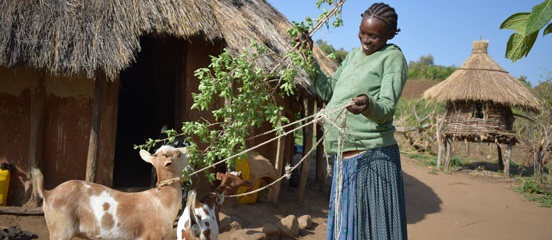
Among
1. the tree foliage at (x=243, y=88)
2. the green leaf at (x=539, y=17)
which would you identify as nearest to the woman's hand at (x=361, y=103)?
the tree foliage at (x=243, y=88)

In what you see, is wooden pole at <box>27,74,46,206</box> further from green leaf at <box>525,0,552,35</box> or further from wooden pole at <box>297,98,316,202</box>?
green leaf at <box>525,0,552,35</box>

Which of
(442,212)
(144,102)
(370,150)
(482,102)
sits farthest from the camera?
(482,102)

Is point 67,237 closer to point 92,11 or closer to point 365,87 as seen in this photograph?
point 365,87

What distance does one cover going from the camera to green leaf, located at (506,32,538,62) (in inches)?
65.9

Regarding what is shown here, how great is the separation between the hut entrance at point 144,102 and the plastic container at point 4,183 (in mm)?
2440

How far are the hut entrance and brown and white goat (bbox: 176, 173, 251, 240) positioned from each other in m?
3.88

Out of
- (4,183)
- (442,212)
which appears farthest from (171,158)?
(442,212)

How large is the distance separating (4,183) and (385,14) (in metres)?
5.08

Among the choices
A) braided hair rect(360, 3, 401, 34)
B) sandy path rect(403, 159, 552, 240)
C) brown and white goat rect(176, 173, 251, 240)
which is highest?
braided hair rect(360, 3, 401, 34)

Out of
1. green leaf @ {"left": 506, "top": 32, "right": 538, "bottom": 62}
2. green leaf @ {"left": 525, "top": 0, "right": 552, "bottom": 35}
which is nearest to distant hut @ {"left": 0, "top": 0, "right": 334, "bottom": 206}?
green leaf @ {"left": 506, "top": 32, "right": 538, "bottom": 62}

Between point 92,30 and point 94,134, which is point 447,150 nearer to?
point 94,134

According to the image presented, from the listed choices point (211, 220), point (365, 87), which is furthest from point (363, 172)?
point (211, 220)

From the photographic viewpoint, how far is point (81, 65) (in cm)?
549

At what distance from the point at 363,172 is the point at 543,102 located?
41.7 ft
